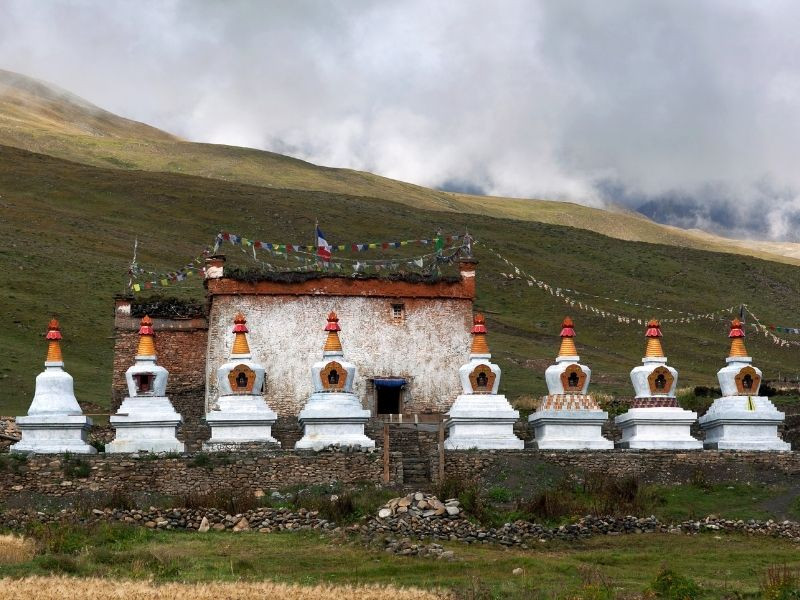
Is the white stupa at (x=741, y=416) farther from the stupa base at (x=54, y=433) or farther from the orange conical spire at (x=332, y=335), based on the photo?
the stupa base at (x=54, y=433)

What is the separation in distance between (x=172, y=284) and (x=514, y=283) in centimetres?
2851

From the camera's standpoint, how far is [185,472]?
113 feet

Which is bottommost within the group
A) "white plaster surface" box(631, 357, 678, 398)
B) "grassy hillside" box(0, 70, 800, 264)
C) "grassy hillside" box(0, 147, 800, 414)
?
"white plaster surface" box(631, 357, 678, 398)

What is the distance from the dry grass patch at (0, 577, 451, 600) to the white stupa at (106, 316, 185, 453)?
11707 millimetres

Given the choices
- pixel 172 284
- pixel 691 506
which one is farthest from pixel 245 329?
pixel 172 284

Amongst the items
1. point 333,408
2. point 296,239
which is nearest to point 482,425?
point 333,408

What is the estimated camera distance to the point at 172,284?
79312mm

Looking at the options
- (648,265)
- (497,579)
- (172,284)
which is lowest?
(497,579)

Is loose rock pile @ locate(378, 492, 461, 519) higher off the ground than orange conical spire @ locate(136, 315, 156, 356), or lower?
lower

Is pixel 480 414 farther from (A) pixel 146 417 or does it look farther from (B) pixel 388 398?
(A) pixel 146 417

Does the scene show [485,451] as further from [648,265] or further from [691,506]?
[648,265]

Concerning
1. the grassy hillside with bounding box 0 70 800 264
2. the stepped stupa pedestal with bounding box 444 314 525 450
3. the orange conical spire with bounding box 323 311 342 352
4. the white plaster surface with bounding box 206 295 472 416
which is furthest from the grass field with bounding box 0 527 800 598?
the grassy hillside with bounding box 0 70 800 264

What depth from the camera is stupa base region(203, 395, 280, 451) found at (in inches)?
1444

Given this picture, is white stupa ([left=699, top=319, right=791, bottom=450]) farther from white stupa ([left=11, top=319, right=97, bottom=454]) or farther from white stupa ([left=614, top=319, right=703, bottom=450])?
white stupa ([left=11, top=319, right=97, bottom=454])
